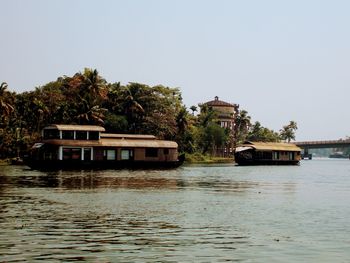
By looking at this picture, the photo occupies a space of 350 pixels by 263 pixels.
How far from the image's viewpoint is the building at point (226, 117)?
167525mm

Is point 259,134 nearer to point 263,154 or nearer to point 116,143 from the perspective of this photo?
point 263,154

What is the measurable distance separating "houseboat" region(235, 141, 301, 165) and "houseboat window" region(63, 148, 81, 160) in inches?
1641

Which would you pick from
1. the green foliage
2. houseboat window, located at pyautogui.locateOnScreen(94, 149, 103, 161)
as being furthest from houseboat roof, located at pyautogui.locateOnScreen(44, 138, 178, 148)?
the green foliage

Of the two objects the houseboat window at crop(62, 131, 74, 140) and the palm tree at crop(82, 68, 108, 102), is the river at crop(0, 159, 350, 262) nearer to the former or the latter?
the houseboat window at crop(62, 131, 74, 140)

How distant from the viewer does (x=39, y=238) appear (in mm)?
18469

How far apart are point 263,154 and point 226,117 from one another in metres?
70.6

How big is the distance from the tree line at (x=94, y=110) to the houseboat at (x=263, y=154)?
45.8 ft

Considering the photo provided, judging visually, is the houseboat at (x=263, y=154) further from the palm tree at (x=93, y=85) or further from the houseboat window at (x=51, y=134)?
the houseboat window at (x=51, y=134)

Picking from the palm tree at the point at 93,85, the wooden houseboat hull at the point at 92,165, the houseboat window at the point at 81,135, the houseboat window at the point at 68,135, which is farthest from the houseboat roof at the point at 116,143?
the palm tree at the point at 93,85

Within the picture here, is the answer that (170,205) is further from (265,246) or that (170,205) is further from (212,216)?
(265,246)

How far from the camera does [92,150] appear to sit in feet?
250

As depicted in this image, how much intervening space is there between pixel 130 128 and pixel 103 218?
274 feet

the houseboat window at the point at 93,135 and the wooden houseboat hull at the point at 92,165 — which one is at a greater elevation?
the houseboat window at the point at 93,135

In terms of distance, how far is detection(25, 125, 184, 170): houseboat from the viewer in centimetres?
7362
